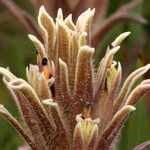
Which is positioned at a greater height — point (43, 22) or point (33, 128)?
point (43, 22)

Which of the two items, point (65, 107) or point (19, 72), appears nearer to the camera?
point (65, 107)

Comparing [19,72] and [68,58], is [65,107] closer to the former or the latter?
[68,58]

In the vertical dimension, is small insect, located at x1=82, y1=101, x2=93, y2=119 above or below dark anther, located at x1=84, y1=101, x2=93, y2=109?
below

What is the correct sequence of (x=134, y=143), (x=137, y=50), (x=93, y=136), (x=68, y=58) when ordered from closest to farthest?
(x=93, y=136) → (x=68, y=58) → (x=134, y=143) → (x=137, y=50)

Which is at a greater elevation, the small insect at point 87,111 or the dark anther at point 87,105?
the dark anther at point 87,105

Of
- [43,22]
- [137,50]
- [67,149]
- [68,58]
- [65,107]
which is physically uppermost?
[137,50]

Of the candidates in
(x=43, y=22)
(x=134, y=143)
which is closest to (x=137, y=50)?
(x=134, y=143)

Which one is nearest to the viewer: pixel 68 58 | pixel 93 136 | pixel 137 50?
pixel 93 136
